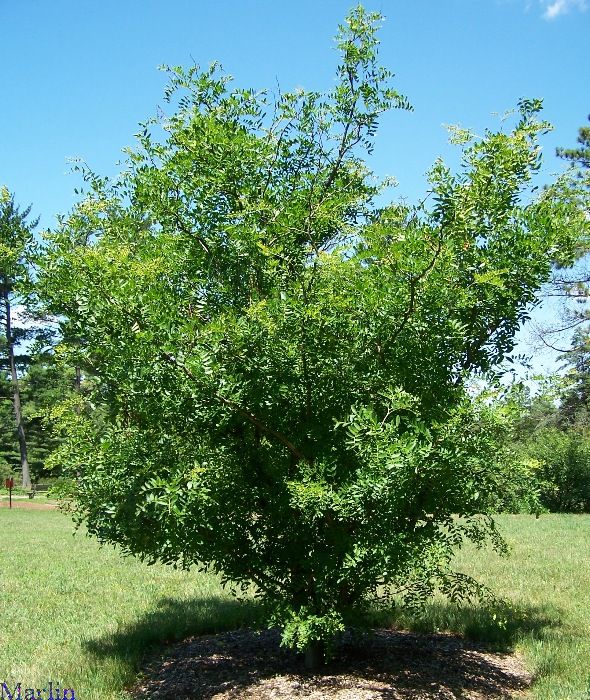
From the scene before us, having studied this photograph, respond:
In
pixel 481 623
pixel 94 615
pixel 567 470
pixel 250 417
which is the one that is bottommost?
pixel 94 615

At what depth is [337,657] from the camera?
20.9ft

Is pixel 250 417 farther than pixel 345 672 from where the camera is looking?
No

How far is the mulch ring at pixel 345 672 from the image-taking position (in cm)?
547

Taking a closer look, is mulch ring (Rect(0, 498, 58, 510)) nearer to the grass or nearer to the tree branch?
the grass

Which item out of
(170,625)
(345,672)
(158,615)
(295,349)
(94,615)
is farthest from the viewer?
(94,615)

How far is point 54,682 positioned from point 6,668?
2.23 feet

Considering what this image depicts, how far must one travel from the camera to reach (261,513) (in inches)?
215

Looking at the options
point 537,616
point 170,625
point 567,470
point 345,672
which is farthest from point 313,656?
point 567,470

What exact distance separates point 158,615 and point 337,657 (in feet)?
9.46

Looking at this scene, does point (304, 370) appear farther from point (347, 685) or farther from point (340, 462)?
point (347, 685)

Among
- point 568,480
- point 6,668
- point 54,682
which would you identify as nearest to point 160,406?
point 54,682
